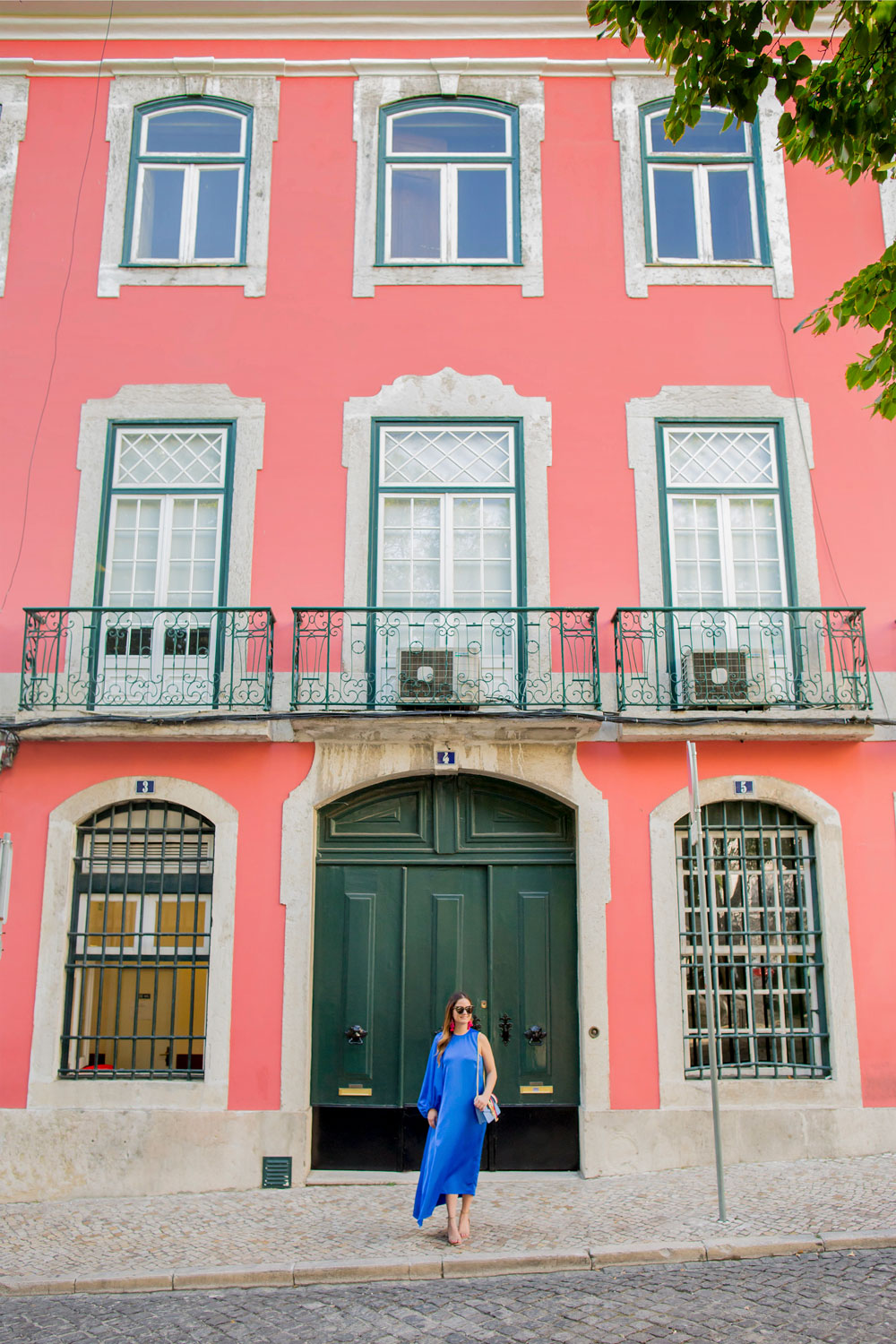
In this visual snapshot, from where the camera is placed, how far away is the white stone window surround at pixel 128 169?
982cm

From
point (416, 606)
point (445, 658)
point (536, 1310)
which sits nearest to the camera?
point (536, 1310)

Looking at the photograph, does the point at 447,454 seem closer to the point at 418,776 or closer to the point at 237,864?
the point at 418,776

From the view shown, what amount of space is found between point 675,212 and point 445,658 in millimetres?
4995

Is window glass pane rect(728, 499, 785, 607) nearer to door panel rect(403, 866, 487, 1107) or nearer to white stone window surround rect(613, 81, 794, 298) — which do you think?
white stone window surround rect(613, 81, 794, 298)

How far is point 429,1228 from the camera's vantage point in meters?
6.80

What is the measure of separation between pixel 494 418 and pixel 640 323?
1.66 meters

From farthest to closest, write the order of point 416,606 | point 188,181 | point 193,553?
point 188,181 < point 193,553 < point 416,606

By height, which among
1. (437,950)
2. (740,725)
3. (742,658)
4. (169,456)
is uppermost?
(169,456)

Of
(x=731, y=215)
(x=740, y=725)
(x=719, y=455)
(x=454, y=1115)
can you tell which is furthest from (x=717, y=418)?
(x=454, y=1115)

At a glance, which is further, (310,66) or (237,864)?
(310,66)

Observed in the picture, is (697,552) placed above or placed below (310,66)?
below

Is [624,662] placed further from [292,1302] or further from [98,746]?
[292,1302]

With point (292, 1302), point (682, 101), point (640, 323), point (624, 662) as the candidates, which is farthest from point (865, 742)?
point (292, 1302)

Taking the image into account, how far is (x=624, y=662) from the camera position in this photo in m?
8.97
